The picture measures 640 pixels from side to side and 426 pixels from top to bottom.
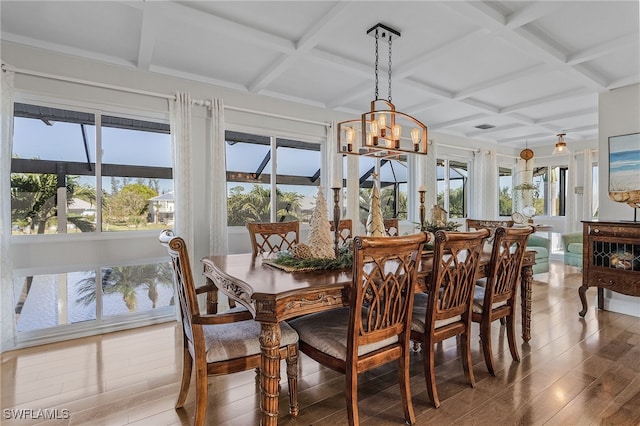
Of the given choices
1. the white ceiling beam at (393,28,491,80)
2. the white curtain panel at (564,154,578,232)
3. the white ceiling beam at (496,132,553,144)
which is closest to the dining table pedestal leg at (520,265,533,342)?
the white ceiling beam at (393,28,491,80)

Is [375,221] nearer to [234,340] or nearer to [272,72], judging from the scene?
[234,340]

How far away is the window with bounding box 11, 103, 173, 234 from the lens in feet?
9.98

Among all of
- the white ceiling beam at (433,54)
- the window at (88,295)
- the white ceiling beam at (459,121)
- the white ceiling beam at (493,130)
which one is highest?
the white ceiling beam at (493,130)

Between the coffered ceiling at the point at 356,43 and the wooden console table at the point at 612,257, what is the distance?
1.59m

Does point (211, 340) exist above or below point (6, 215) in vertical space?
below

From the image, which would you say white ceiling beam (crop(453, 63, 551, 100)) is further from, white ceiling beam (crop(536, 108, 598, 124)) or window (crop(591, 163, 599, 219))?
window (crop(591, 163, 599, 219))

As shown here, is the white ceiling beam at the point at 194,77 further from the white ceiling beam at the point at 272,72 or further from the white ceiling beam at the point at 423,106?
the white ceiling beam at the point at 423,106

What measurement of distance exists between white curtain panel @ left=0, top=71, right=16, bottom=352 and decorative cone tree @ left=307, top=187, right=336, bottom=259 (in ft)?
8.37

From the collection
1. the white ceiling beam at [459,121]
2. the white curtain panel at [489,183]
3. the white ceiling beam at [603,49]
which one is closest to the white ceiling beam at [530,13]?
the white ceiling beam at [603,49]

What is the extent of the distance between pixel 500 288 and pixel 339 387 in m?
1.37

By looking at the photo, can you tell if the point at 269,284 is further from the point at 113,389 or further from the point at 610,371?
the point at 610,371

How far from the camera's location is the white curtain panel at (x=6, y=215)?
Result: 2.76 meters

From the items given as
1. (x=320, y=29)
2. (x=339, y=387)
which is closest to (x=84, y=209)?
(x=320, y=29)

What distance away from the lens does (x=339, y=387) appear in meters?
2.27
